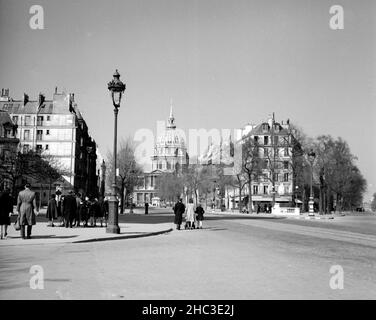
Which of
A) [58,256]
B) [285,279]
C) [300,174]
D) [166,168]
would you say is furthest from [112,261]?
[166,168]

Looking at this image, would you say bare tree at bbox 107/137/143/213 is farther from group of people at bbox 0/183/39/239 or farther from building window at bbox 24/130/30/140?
group of people at bbox 0/183/39/239

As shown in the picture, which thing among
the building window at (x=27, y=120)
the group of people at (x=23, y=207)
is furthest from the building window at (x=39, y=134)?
the group of people at (x=23, y=207)

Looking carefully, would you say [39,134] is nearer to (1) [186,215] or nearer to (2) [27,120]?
(2) [27,120]

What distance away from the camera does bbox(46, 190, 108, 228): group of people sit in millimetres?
24453

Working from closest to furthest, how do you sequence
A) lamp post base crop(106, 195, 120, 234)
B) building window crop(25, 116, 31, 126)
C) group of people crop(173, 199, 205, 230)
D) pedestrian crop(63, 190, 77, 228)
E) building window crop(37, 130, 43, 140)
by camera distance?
lamp post base crop(106, 195, 120, 234) → pedestrian crop(63, 190, 77, 228) → group of people crop(173, 199, 205, 230) → building window crop(25, 116, 31, 126) → building window crop(37, 130, 43, 140)

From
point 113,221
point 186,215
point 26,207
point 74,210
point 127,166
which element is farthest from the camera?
point 127,166

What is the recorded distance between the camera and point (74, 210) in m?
25.0

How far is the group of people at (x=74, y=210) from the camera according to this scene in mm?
24453

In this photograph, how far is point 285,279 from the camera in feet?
30.8

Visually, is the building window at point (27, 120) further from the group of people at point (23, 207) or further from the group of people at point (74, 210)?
the group of people at point (23, 207)

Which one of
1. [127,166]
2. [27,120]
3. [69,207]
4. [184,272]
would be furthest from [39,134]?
[184,272]

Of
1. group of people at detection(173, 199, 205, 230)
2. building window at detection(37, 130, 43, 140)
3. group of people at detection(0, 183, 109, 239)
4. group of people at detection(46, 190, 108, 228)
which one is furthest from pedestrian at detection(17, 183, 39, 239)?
building window at detection(37, 130, 43, 140)

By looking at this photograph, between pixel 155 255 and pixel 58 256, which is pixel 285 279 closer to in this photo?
pixel 155 255
